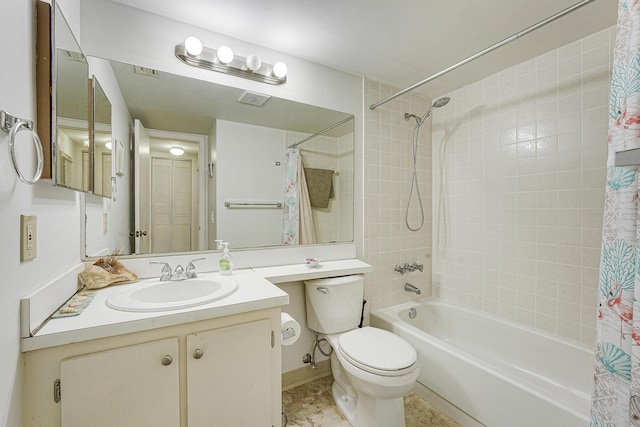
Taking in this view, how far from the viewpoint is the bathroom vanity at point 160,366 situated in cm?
84

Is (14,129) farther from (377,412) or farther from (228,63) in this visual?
(377,412)

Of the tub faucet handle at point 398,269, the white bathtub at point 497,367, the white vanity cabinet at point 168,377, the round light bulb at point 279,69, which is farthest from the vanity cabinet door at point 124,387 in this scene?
the tub faucet handle at point 398,269

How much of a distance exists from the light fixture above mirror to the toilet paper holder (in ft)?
4.93

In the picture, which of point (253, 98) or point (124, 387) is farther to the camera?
point (253, 98)

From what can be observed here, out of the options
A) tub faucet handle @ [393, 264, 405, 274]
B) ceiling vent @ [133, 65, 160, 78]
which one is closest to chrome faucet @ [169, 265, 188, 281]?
ceiling vent @ [133, 65, 160, 78]

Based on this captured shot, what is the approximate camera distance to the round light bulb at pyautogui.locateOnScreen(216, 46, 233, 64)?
5.09 ft

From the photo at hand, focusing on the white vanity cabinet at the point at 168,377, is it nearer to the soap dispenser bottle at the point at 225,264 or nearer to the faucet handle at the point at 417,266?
the soap dispenser bottle at the point at 225,264

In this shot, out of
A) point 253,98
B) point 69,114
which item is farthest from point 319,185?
point 69,114

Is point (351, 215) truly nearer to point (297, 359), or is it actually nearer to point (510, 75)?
point (297, 359)

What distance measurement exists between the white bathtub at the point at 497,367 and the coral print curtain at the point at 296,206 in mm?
848

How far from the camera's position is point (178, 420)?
1004 mm

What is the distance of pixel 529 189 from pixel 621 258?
1404mm

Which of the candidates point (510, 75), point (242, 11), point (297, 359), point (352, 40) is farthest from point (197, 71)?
point (510, 75)

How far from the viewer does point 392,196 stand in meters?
2.27
